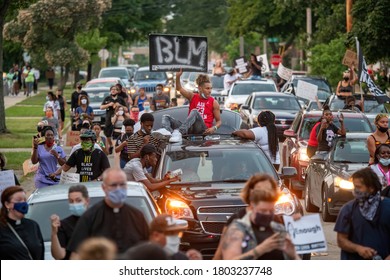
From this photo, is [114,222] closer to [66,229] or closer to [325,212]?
[66,229]

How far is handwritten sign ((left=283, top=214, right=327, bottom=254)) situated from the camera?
9.53 meters

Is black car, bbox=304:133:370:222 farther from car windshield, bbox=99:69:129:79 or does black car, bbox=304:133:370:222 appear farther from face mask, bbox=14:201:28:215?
car windshield, bbox=99:69:129:79

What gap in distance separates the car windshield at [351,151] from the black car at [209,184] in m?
3.37

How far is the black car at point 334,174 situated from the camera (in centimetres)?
1814

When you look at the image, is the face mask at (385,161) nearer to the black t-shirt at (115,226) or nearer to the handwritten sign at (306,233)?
the handwritten sign at (306,233)

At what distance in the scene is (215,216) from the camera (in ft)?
45.9

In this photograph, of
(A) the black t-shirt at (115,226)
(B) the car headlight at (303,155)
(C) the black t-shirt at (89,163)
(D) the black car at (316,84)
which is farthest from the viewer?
(D) the black car at (316,84)

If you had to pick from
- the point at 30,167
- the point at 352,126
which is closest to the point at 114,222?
the point at 30,167

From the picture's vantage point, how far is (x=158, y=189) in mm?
14492

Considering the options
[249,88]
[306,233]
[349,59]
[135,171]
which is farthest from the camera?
[249,88]

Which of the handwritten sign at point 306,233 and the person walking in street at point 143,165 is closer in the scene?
the handwritten sign at point 306,233

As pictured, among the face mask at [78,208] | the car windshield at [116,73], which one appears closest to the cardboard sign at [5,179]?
the face mask at [78,208]

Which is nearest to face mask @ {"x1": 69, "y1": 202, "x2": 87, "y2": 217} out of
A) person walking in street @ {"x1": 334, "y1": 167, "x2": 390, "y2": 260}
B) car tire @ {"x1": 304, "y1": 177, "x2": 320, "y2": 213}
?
person walking in street @ {"x1": 334, "y1": 167, "x2": 390, "y2": 260}

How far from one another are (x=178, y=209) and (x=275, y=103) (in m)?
→ 21.4
